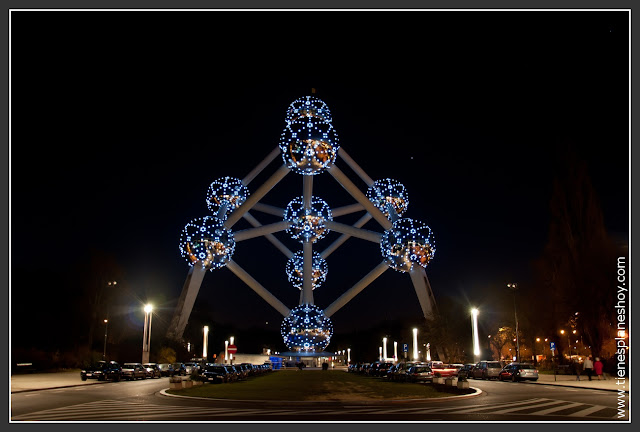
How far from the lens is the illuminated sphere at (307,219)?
60156 millimetres

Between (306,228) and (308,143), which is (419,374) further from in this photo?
(306,228)

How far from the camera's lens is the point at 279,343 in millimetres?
A: 173750

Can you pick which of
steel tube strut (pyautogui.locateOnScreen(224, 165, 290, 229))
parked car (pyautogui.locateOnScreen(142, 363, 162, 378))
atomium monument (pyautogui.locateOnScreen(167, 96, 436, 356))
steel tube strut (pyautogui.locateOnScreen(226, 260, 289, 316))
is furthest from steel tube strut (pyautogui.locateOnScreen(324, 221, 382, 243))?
parked car (pyautogui.locateOnScreen(142, 363, 162, 378))

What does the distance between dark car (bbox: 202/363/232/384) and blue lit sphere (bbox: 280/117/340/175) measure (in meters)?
22.5

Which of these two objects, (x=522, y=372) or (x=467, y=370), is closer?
(x=522, y=372)

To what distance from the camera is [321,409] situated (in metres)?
17.4

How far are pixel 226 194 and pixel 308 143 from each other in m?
15.7

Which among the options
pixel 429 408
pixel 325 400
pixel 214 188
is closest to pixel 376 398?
pixel 325 400

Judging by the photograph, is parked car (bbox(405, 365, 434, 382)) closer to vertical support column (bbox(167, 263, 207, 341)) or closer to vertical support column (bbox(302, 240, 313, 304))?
vertical support column (bbox(302, 240, 313, 304))

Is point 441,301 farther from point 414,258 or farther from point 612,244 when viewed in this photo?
point 612,244

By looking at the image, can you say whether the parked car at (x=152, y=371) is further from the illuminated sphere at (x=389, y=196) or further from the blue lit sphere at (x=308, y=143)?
the illuminated sphere at (x=389, y=196)

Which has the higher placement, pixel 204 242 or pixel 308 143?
pixel 308 143

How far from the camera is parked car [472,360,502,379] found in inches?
1547

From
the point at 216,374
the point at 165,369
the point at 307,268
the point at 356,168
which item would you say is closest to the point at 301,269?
the point at 307,268
